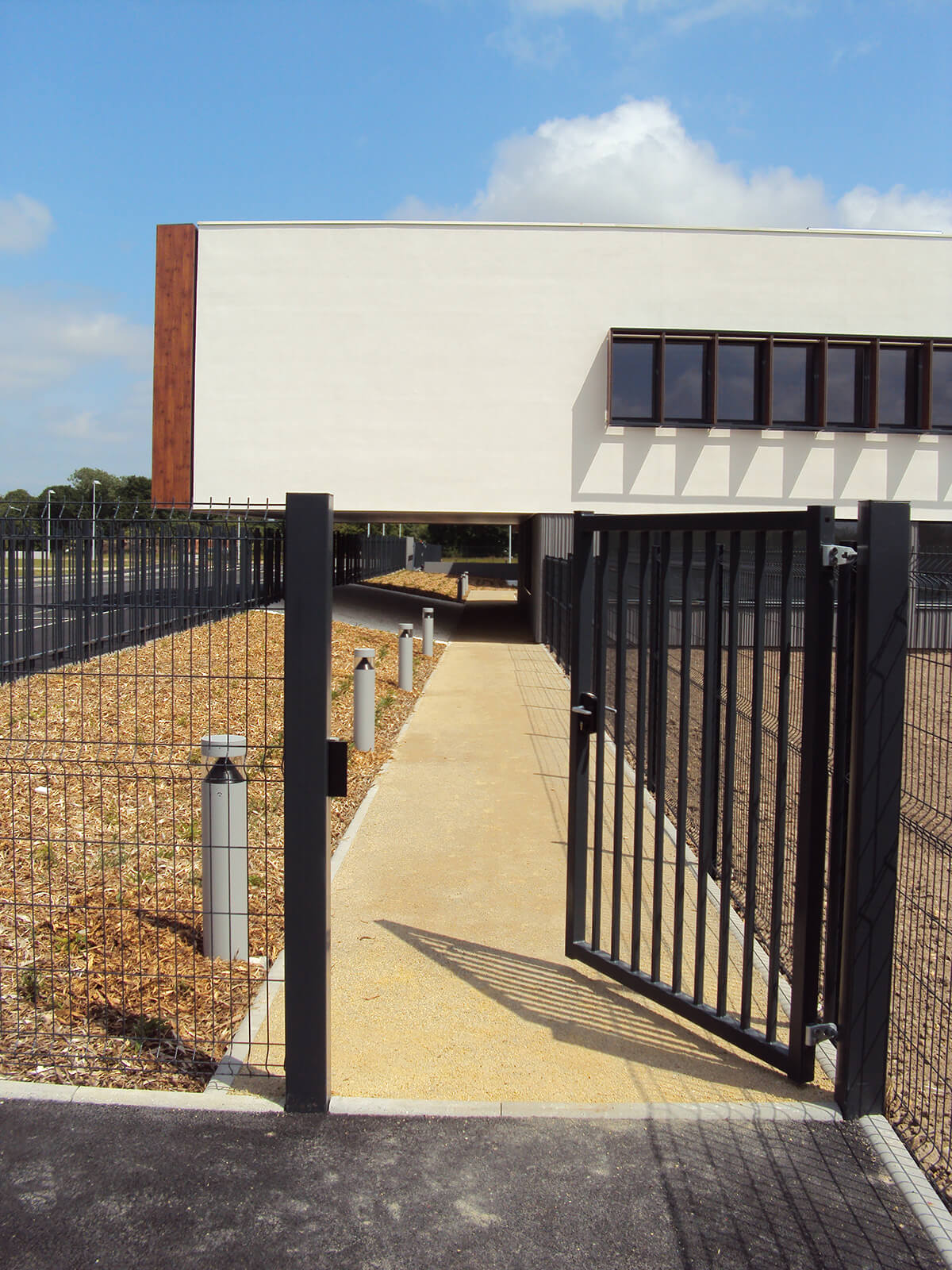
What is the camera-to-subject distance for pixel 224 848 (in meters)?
4.54

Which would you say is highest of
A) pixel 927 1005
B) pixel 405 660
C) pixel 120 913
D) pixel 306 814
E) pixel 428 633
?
pixel 306 814

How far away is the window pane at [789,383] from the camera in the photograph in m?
20.2

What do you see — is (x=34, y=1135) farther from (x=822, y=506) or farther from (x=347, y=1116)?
(x=822, y=506)

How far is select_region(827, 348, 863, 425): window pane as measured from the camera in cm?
2034

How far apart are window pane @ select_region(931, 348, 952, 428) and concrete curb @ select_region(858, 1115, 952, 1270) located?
64.4 ft

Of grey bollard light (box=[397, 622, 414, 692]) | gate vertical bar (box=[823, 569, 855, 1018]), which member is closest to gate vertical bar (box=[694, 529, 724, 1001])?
gate vertical bar (box=[823, 569, 855, 1018])

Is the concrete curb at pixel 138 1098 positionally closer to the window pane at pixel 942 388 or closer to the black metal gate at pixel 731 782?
the black metal gate at pixel 731 782

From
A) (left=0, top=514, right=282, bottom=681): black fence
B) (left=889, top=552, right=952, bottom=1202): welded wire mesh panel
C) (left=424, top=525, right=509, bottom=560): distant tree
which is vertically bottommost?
(left=889, top=552, right=952, bottom=1202): welded wire mesh panel

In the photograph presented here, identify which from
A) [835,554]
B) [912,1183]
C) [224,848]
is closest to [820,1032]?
[912,1183]

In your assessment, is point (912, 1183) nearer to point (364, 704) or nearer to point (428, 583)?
point (364, 704)

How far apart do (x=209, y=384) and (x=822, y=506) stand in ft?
61.3

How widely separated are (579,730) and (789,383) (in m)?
17.8

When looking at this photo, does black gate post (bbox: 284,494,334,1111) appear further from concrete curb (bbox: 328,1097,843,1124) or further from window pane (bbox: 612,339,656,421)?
window pane (bbox: 612,339,656,421)

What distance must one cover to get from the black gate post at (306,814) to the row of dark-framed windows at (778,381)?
17.5 m
